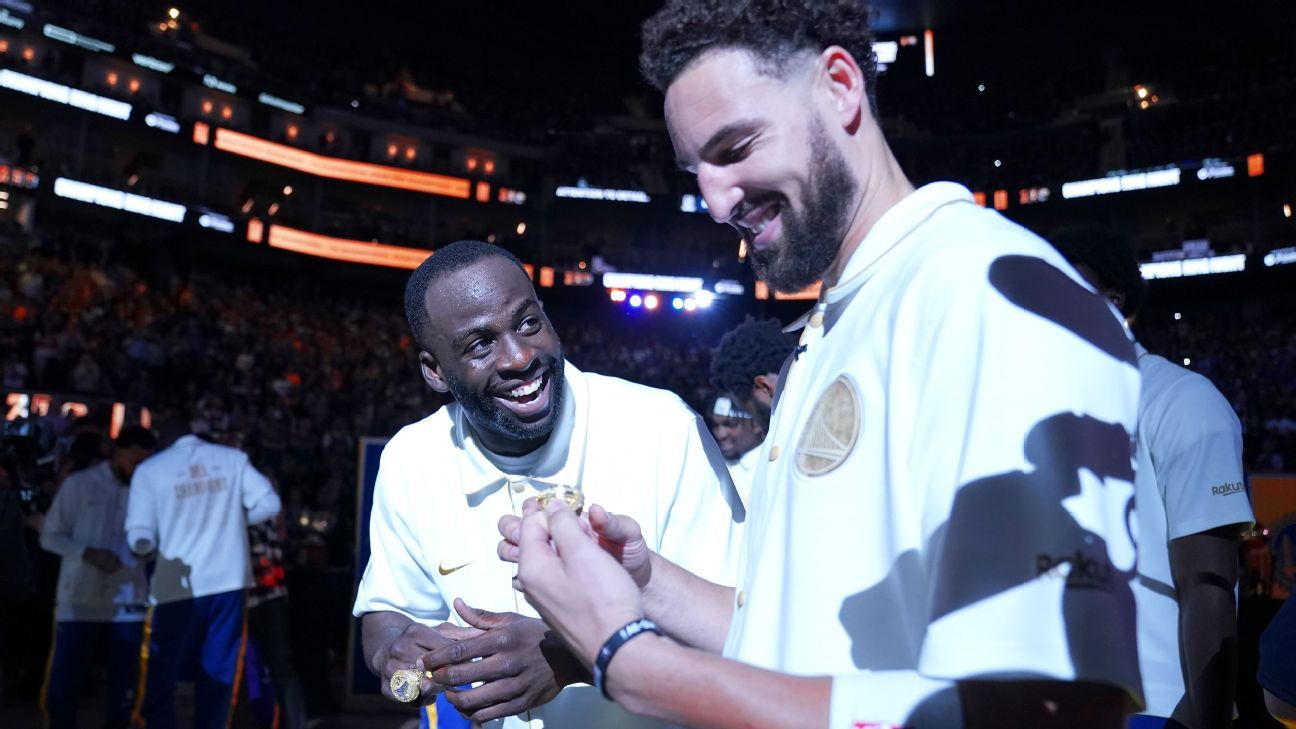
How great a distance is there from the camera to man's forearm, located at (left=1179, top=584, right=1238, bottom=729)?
1.96m

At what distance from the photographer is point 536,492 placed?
249 centimetres

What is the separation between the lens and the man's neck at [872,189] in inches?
55.5

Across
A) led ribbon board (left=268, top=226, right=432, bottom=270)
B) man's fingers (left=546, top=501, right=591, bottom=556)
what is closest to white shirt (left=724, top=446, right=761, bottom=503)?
man's fingers (left=546, top=501, right=591, bottom=556)

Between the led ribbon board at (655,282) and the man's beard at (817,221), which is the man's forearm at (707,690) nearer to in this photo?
the man's beard at (817,221)

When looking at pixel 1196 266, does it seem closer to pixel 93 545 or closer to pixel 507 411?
pixel 93 545

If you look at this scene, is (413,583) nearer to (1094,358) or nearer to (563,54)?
(1094,358)

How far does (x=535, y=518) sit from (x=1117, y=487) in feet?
2.42

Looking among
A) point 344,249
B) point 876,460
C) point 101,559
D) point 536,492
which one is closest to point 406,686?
point 536,492

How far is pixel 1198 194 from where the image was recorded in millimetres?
32375

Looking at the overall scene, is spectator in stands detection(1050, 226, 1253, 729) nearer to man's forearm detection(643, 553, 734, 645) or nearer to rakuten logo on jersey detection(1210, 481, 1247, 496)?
rakuten logo on jersey detection(1210, 481, 1247, 496)

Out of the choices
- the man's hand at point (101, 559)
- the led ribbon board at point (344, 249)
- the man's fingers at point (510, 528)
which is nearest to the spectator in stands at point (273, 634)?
the man's hand at point (101, 559)

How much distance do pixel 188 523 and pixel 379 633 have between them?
4.28 metres

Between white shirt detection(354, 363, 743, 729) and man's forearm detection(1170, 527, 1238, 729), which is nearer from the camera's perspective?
man's forearm detection(1170, 527, 1238, 729)

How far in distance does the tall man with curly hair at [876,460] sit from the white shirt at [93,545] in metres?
6.22
